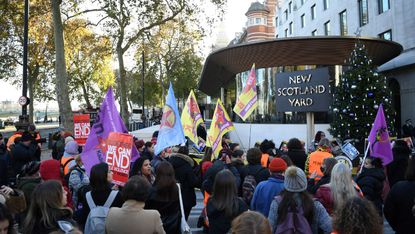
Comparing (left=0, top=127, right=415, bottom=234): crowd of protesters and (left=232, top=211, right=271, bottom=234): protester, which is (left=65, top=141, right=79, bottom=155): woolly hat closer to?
(left=0, top=127, right=415, bottom=234): crowd of protesters

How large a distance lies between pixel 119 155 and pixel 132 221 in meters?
2.15

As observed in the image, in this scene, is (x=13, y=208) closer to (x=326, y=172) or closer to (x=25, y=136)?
(x=326, y=172)

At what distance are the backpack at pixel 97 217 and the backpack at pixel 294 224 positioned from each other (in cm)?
177

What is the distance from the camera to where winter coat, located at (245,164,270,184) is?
5.97 m

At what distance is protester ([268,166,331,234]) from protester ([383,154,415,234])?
920mm

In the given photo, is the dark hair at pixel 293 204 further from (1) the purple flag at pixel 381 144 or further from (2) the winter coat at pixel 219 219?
(1) the purple flag at pixel 381 144

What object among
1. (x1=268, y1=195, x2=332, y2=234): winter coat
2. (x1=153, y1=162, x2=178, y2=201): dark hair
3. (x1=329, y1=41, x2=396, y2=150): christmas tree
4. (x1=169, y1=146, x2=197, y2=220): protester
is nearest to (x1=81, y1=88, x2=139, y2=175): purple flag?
(x1=169, y1=146, x2=197, y2=220): protester

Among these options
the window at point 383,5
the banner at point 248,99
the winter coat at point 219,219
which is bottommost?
the winter coat at point 219,219

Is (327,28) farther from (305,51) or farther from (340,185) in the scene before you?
(340,185)

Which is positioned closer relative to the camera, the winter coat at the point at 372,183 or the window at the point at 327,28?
the winter coat at the point at 372,183

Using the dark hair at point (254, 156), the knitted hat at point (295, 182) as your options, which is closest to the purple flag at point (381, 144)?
the dark hair at point (254, 156)

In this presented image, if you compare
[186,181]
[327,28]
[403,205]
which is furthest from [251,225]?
[327,28]

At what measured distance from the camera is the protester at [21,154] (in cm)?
815

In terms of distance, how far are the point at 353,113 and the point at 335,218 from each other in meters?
13.6
